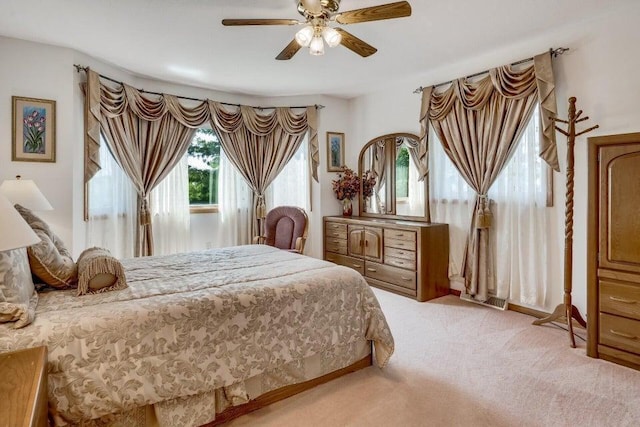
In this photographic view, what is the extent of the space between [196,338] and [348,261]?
3.28 m

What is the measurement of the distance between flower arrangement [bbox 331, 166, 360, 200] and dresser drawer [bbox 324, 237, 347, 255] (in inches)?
26.8

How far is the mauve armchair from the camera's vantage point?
4.45 metres

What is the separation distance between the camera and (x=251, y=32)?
10.3 ft

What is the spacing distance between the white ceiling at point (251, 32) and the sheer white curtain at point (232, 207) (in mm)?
1320

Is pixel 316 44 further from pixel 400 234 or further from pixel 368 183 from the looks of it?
pixel 368 183

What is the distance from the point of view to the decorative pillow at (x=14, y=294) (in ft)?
4.86

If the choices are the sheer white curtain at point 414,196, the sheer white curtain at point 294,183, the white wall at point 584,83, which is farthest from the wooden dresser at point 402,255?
the white wall at point 584,83

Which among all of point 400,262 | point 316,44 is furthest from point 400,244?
point 316,44

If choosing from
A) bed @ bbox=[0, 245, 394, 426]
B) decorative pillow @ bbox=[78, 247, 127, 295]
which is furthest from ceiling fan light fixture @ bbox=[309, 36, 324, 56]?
decorative pillow @ bbox=[78, 247, 127, 295]

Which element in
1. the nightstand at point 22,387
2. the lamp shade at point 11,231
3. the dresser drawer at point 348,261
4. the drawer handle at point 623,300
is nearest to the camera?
the nightstand at point 22,387

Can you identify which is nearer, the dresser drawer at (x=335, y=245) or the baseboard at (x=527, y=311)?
the baseboard at (x=527, y=311)

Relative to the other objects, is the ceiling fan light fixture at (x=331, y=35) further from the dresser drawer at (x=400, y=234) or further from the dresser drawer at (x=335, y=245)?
the dresser drawer at (x=335, y=245)

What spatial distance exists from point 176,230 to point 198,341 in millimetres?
3134

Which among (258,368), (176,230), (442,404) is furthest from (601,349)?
(176,230)
